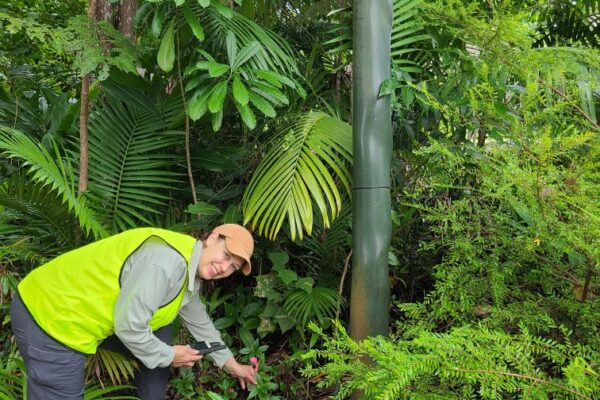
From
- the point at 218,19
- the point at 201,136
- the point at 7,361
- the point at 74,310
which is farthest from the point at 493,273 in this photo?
the point at 7,361

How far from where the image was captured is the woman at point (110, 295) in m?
1.58

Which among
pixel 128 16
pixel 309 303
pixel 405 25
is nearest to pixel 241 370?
pixel 309 303

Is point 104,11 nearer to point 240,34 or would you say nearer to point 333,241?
point 240,34

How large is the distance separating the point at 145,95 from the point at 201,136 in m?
0.37

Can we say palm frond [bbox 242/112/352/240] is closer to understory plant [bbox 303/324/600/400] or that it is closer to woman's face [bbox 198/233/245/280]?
woman's face [bbox 198/233/245/280]

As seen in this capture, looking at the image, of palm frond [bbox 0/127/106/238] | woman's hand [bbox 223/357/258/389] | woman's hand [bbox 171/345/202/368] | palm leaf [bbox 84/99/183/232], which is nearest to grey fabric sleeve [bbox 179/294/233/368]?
woman's hand [bbox 223/357/258/389]

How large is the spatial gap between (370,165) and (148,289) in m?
0.86

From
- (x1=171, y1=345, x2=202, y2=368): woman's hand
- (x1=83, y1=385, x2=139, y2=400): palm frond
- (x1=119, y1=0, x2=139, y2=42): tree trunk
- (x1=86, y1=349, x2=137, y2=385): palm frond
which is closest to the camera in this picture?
(x1=171, y1=345, x2=202, y2=368): woman's hand

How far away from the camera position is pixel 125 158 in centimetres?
258

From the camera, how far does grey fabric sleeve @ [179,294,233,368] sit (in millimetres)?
2012

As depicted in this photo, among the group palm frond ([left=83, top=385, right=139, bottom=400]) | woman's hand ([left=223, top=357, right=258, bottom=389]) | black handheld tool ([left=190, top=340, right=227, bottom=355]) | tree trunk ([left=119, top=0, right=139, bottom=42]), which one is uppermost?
tree trunk ([left=119, top=0, right=139, bottom=42])

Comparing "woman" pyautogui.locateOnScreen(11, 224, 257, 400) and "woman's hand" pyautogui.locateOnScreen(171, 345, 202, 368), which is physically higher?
"woman" pyautogui.locateOnScreen(11, 224, 257, 400)

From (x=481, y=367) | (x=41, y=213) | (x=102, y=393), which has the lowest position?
(x=102, y=393)

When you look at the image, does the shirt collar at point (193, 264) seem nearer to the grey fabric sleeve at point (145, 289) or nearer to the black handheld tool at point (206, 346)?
the grey fabric sleeve at point (145, 289)
